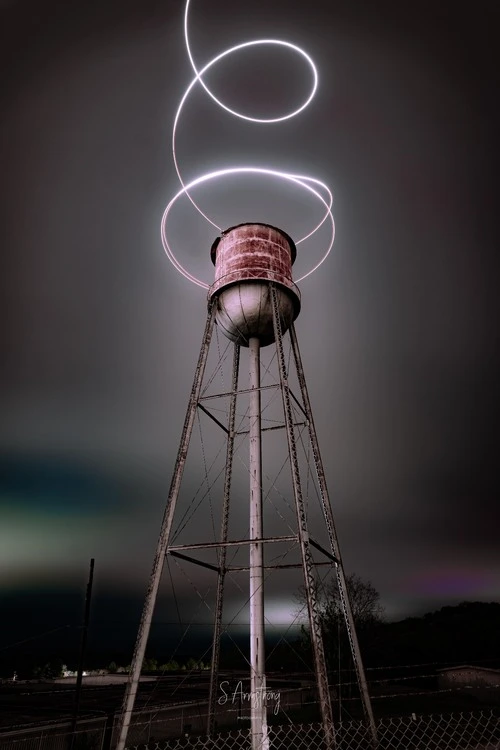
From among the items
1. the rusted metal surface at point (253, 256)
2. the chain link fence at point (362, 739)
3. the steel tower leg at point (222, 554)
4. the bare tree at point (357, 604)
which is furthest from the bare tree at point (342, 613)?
the rusted metal surface at point (253, 256)

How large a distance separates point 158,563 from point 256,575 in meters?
2.61

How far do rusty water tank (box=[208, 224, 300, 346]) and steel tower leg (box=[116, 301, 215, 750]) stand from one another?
1205mm

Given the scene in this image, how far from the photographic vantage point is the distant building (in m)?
33.4

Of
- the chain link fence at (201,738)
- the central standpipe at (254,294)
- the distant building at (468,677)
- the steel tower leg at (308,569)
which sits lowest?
the chain link fence at (201,738)

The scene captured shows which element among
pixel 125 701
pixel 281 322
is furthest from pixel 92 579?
pixel 281 322

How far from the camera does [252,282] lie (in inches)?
609

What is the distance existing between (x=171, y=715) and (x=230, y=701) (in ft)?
15.9

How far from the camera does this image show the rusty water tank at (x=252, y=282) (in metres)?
15.5

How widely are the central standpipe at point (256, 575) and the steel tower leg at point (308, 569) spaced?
1.25 metres

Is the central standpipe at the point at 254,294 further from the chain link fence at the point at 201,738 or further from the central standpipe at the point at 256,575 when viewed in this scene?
the chain link fence at the point at 201,738

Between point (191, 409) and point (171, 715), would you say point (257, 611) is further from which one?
point (171, 715)

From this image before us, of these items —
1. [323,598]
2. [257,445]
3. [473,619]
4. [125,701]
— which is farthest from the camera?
[473,619]

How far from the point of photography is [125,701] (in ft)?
35.3

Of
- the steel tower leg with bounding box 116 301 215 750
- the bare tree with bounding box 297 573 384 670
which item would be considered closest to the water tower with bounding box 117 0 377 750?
the steel tower leg with bounding box 116 301 215 750
